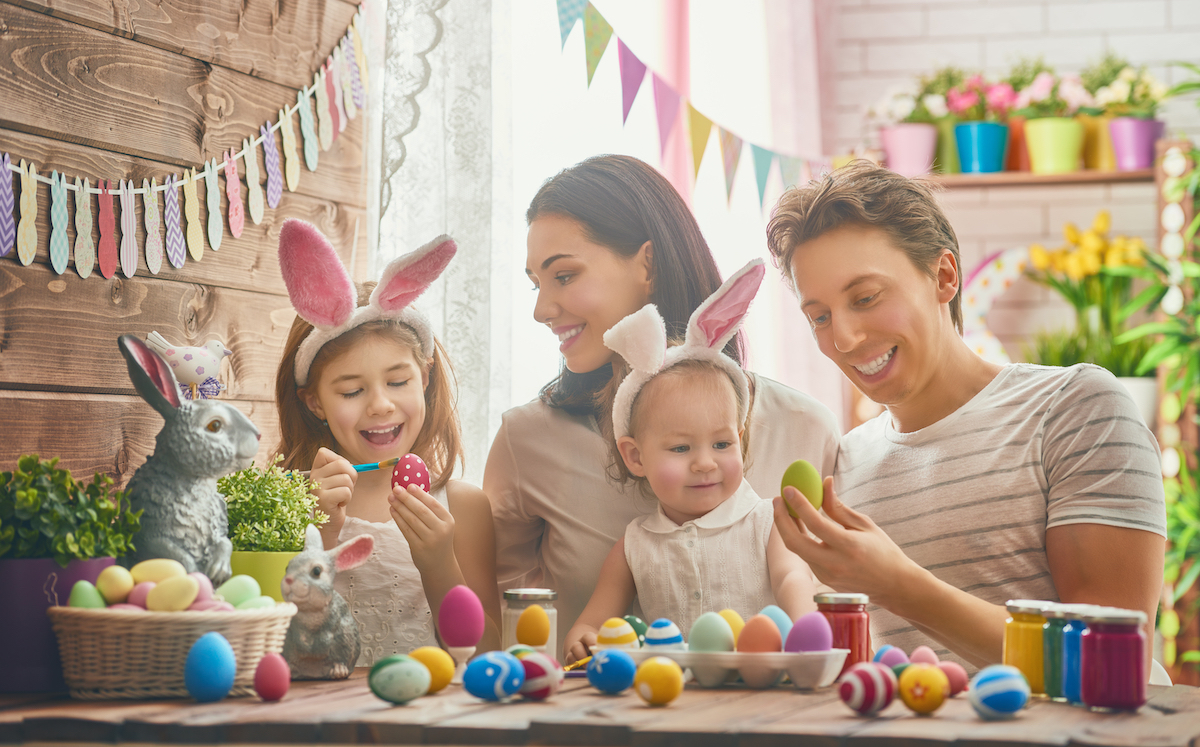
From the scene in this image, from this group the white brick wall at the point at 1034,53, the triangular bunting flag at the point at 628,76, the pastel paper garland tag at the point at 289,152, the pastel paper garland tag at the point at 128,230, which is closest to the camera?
the pastel paper garland tag at the point at 128,230

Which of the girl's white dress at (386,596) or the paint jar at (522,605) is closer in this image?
the paint jar at (522,605)

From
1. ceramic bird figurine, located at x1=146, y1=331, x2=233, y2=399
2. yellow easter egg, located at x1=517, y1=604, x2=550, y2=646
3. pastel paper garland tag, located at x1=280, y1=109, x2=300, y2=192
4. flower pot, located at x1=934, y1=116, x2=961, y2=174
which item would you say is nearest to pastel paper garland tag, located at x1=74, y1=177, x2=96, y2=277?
ceramic bird figurine, located at x1=146, y1=331, x2=233, y2=399

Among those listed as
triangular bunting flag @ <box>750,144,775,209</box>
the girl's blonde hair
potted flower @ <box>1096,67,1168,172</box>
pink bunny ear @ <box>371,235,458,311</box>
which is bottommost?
the girl's blonde hair

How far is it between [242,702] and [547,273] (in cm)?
83

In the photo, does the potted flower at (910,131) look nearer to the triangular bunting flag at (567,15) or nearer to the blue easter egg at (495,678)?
the triangular bunting flag at (567,15)

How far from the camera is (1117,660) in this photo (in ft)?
2.78

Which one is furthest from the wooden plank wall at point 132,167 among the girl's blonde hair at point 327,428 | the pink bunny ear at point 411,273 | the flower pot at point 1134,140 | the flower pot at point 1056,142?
the flower pot at point 1134,140

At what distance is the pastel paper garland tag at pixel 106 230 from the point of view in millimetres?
1429

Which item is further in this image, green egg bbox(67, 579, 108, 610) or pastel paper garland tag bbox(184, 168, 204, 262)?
pastel paper garland tag bbox(184, 168, 204, 262)

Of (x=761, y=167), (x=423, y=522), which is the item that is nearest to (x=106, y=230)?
(x=423, y=522)

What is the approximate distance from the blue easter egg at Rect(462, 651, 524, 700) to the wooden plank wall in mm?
790

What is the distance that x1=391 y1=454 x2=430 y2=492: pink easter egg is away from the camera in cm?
133

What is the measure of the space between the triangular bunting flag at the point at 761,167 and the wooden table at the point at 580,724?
6.61 feet

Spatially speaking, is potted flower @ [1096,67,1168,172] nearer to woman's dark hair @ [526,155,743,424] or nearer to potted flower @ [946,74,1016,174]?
potted flower @ [946,74,1016,174]
